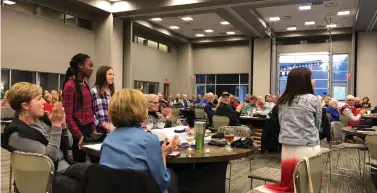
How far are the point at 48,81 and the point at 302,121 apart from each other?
9.96 metres

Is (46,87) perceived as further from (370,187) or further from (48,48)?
(370,187)

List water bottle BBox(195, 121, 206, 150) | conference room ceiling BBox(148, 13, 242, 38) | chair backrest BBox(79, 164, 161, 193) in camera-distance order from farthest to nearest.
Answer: conference room ceiling BBox(148, 13, 242, 38) → water bottle BBox(195, 121, 206, 150) → chair backrest BBox(79, 164, 161, 193)

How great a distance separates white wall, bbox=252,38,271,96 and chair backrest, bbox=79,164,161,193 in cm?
1478

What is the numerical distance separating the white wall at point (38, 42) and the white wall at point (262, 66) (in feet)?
25.9

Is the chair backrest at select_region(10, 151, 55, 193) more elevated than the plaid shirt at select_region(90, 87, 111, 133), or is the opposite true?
the plaid shirt at select_region(90, 87, 111, 133)

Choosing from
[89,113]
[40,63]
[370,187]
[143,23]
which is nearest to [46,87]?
[40,63]

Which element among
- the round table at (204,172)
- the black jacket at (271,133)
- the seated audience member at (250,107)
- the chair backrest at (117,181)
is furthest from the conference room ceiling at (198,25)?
the chair backrest at (117,181)

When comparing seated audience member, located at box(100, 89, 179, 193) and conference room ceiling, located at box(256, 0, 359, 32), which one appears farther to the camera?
conference room ceiling, located at box(256, 0, 359, 32)

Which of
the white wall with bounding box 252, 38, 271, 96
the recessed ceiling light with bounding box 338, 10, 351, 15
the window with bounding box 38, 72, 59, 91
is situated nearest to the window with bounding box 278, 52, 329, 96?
the white wall with bounding box 252, 38, 271, 96

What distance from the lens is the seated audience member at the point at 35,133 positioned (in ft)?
6.93

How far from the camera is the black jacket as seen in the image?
4930 millimetres

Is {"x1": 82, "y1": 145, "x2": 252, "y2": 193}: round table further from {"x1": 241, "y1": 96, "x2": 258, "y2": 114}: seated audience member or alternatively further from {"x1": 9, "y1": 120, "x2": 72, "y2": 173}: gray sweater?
{"x1": 241, "y1": 96, "x2": 258, "y2": 114}: seated audience member

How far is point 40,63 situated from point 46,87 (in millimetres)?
885

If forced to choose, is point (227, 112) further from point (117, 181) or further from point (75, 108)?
point (117, 181)
